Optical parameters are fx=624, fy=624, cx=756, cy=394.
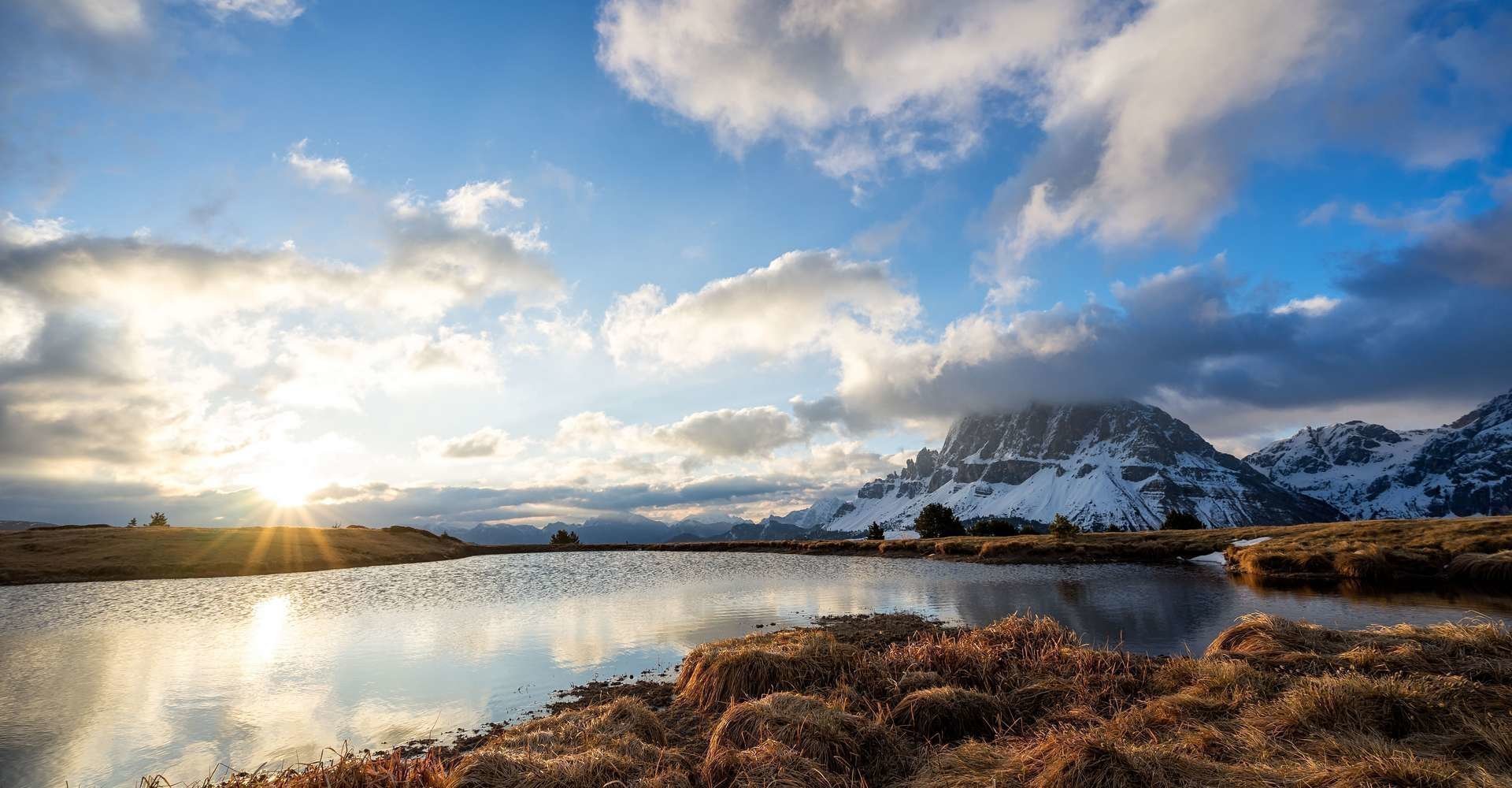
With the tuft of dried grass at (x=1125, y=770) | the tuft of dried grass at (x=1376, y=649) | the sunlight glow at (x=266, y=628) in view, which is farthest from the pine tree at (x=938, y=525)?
the tuft of dried grass at (x=1125, y=770)

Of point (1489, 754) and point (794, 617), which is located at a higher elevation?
point (1489, 754)

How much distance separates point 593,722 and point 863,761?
570cm

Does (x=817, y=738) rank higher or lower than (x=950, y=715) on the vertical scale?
higher

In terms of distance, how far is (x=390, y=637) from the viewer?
28.7m

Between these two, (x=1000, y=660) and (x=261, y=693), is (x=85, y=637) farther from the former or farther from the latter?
(x=1000, y=660)

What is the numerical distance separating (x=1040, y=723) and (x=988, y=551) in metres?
66.1

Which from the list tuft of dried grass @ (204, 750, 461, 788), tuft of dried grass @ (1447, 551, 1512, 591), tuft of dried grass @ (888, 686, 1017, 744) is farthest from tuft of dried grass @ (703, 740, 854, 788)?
tuft of dried grass @ (1447, 551, 1512, 591)

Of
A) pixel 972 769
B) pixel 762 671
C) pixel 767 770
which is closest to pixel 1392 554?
pixel 762 671

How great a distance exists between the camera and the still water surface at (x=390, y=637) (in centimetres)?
1633

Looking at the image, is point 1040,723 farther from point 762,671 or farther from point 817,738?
point 762,671

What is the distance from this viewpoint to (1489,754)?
28.3 feet

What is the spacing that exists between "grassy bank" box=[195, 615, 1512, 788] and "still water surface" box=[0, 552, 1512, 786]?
6.13 meters

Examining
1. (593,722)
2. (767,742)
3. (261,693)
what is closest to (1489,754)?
(767,742)

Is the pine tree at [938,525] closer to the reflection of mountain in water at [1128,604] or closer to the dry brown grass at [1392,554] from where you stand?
the dry brown grass at [1392,554]
